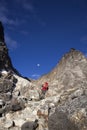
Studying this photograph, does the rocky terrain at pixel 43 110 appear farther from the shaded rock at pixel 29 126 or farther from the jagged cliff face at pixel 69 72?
the jagged cliff face at pixel 69 72

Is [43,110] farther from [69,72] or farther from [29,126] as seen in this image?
[69,72]

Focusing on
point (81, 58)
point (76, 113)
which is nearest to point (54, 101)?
point (76, 113)

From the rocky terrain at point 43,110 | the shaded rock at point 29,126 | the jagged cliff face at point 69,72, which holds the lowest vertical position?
the shaded rock at point 29,126

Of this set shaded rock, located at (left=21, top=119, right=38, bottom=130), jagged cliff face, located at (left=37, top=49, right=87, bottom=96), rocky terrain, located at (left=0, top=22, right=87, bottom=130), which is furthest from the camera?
jagged cliff face, located at (left=37, top=49, right=87, bottom=96)

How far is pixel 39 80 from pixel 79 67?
1307cm

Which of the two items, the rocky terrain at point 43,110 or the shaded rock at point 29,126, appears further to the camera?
the shaded rock at point 29,126

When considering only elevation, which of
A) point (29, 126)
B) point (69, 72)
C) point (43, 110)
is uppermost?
point (69, 72)

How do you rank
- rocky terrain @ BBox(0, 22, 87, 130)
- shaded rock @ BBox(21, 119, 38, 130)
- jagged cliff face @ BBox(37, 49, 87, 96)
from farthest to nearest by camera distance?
jagged cliff face @ BBox(37, 49, 87, 96), shaded rock @ BBox(21, 119, 38, 130), rocky terrain @ BBox(0, 22, 87, 130)

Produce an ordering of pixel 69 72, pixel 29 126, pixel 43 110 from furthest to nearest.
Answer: pixel 69 72 < pixel 43 110 < pixel 29 126

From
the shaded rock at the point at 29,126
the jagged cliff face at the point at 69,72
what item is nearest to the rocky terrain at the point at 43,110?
the shaded rock at the point at 29,126

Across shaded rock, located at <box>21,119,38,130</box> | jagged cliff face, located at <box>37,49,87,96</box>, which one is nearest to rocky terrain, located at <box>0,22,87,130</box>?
A: shaded rock, located at <box>21,119,38,130</box>

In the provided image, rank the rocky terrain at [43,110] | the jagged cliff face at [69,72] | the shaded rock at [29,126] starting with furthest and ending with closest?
the jagged cliff face at [69,72], the shaded rock at [29,126], the rocky terrain at [43,110]

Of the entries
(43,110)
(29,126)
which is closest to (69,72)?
(43,110)

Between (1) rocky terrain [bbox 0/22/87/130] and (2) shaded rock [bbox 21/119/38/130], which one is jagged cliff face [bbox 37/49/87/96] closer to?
(1) rocky terrain [bbox 0/22/87/130]
